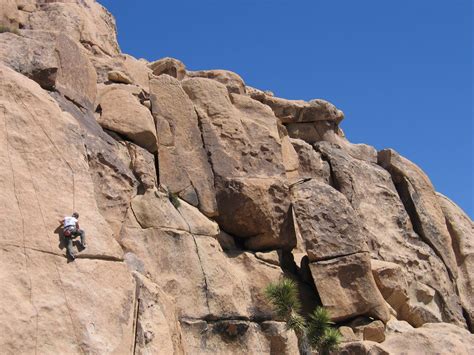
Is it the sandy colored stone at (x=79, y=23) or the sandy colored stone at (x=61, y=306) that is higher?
the sandy colored stone at (x=79, y=23)

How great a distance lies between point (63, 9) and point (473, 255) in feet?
83.9

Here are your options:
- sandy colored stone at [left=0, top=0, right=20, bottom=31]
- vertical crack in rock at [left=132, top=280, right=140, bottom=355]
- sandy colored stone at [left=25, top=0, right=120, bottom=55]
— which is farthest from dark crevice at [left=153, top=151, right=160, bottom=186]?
vertical crack in rock at [left=132, top=280, right=140, bottom=355]

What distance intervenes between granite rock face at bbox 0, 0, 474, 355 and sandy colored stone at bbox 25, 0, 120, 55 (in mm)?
107

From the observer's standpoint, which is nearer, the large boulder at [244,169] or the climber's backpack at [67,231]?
the climber's backpack at [67,231]

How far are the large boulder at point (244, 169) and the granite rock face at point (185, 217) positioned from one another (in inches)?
2.5

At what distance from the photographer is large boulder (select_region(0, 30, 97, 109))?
23453mm

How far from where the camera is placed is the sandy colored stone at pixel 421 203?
123ft

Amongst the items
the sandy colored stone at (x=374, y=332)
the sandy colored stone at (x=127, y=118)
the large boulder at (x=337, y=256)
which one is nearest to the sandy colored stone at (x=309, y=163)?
the large boulder at (x=337, y=256)

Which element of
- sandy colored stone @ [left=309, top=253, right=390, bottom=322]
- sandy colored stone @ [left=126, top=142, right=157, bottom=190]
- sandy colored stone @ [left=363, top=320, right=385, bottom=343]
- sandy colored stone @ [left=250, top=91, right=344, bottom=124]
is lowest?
sandy colored stone @ [left=363, top=320, right=385, bottom=343]

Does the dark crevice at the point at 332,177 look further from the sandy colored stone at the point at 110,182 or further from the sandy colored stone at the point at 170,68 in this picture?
the sandy colored stone at the point at 110,182

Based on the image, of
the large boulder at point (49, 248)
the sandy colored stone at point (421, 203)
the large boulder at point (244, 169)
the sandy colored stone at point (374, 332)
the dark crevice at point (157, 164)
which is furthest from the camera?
the sandy colored stone at point (421, 203)

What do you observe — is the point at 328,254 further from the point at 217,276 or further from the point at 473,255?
the point at 473,255

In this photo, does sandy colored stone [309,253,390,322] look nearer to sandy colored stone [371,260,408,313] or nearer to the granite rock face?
the granite rock face

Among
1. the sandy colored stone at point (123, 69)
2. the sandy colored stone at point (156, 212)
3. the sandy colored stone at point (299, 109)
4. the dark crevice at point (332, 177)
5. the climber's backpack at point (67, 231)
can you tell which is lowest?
the climber's backpack at point (67, 231)
